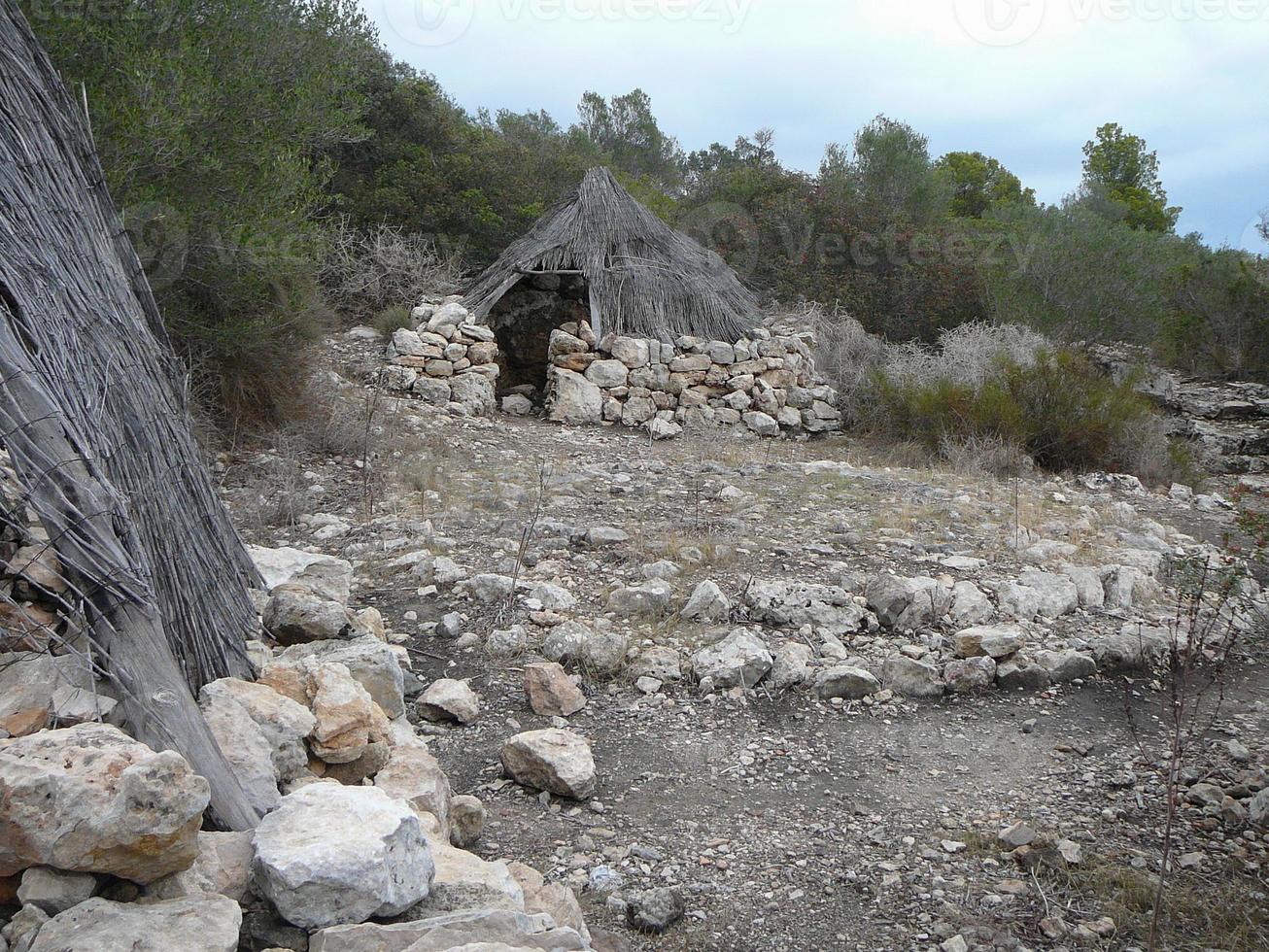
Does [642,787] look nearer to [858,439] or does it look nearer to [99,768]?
[99,768]

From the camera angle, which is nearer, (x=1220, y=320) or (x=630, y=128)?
(x=1220, y=320)

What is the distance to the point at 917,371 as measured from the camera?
11320 mm

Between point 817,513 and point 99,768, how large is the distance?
17.1ft

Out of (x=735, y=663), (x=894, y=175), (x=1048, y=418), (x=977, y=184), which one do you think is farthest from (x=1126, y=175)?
(x=735, y=663)

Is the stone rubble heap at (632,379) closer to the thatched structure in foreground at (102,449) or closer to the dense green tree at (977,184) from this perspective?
the thatched structure in foreground at (102,449)

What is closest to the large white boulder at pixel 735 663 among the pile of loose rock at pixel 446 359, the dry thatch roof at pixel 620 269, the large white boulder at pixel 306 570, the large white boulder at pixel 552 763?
the large white boulder at pixel 552 763

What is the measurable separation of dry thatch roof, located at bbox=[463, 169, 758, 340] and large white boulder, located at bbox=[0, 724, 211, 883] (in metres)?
9.59

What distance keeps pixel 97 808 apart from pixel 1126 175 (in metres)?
31.6

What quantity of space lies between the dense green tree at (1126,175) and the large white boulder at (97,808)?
2884cm

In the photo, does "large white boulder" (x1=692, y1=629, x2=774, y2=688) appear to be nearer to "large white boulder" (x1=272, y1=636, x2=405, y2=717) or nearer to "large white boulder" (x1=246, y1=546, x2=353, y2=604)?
"large white boulder" (x1=272, y1=636, x2=405, y2=717)

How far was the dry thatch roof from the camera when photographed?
36.8 feet

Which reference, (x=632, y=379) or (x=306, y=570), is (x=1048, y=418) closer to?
(x=632, y=379)

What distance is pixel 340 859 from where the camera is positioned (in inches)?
72.7

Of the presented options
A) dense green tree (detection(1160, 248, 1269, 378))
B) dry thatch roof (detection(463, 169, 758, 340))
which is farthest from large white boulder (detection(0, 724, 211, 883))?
dense green tree (detection(1160, 248, 1269, 378))
